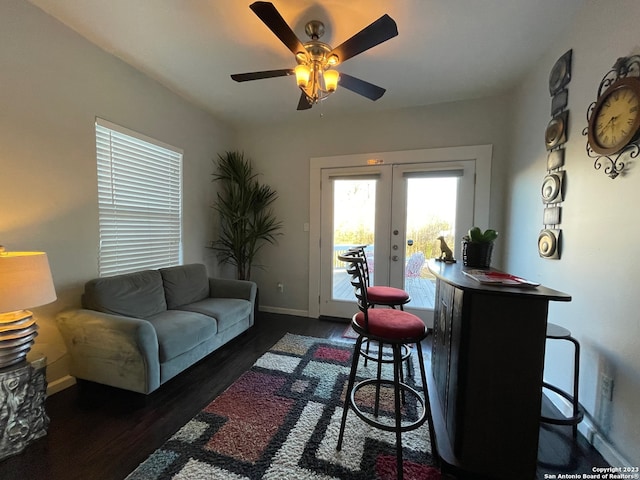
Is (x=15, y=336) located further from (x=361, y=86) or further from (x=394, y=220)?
(x=394, y=220)

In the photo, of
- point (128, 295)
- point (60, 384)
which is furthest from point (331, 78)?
point (60, 384)

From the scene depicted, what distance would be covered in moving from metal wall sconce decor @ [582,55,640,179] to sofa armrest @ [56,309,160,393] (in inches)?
117

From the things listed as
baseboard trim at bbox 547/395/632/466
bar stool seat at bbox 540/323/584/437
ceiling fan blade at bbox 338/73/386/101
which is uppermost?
ceiling fan blade at bbox 338/73/386/101

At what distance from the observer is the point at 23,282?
1.45 metres

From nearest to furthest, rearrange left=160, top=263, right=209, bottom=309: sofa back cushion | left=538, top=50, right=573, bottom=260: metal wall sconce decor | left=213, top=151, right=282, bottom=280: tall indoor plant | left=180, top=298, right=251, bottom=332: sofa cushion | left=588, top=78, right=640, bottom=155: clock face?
1. left=588, top=78, right=640, bottom=155: clock face
2. left=538, top=50, right=573, bottom=260: metal wall sconce decor
3. left=180, top=298, right=251, bottom=332: sofa cushion
4. left=160, top=263, right=209, bottom=309: sofa back cushion
5. left=213, top=151, right=282, bottom=280: tall indoor plant

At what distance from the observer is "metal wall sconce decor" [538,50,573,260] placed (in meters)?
1.92

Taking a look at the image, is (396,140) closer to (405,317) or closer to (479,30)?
(479,30)

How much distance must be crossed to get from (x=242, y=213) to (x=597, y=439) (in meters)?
3.65

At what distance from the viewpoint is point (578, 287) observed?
5.68ft

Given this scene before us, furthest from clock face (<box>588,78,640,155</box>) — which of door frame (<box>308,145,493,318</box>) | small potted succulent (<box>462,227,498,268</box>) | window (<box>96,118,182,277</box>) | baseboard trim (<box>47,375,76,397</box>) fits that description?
baseboard trim (<box>47,375,76,397</box>)

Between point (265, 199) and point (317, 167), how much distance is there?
856 mm

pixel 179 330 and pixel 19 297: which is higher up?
pixel 19 297

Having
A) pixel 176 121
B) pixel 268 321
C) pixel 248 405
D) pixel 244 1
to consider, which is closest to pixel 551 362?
pixel 248 405

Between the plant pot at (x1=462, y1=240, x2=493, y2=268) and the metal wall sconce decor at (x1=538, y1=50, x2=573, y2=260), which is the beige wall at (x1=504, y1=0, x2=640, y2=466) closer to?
the metal wall sconce decor at (x1=538, y1=50, x2=573, y2=260)
